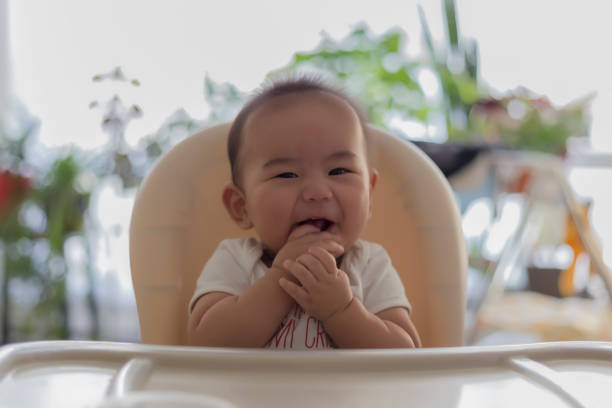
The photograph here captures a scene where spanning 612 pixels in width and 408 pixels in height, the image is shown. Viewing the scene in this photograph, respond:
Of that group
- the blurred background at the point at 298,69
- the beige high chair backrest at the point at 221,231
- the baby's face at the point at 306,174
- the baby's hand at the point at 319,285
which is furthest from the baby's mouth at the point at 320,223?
the blurred background at the point at 298,69

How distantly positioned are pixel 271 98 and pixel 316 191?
0.64ft

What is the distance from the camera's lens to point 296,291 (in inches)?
26.9

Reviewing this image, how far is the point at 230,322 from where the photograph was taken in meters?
0.70

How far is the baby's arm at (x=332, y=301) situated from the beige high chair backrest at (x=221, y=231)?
254 millimetres

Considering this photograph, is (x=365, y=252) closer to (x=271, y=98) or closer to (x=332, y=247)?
(x=332, y=247)

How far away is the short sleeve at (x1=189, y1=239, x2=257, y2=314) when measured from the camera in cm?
79

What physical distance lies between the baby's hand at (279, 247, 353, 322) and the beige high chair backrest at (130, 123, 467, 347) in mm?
290

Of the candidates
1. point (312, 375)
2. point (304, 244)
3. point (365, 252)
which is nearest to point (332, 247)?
point (304, 244)

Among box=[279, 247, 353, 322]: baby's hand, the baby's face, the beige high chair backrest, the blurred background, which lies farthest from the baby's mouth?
the blurred background

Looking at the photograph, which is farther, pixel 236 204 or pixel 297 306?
pixel 236 204

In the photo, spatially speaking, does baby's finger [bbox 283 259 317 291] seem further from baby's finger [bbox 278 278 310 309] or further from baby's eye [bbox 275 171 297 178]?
baby's eye [bbox 275 171 297 178]

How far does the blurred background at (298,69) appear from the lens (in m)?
2.28

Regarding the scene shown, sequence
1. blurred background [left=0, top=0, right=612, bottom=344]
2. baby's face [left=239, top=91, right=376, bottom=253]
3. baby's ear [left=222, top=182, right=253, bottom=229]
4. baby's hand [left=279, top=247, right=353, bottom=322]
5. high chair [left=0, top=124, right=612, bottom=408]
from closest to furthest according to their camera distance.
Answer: high chair [left=0, top=124, right=612, bottom=408] → baby's hand [left=279, top=247, right=353, bottom=322] → baby's face [left=239, top=91, right=376, bottom=253] → baby's ear [left=222, top=182, right=253, bottom=229] → blurred background [left=0, top=0, right=612, bottom=344]

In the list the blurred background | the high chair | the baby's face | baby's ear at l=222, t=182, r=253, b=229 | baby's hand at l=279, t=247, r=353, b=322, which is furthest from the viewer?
the blurred background
